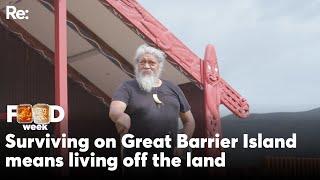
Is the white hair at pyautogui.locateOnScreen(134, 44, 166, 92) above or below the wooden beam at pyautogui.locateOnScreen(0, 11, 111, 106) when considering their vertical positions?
below

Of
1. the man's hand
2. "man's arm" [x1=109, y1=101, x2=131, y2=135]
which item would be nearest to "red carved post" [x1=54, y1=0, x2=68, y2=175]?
"man's arm" [x1=109, y1=101, x2=131, y2=135]

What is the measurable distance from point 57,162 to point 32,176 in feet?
6.77

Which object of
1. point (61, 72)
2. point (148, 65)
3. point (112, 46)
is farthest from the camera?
point (112, 46)

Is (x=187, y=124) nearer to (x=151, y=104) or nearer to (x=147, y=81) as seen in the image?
(x=151, y=104)

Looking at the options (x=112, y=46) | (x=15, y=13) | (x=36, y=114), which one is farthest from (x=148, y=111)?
(x=15, y=13)

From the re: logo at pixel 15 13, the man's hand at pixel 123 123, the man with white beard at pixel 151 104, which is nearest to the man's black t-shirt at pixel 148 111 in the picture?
the man with white beard at pixel 151 104

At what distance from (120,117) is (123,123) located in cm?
8

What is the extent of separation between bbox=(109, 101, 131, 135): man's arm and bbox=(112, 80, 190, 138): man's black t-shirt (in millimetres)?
98

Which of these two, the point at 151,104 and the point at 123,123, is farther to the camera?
the point at 151,104

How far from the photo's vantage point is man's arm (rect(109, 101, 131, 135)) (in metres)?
4.89

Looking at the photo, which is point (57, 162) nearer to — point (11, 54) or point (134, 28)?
point (134, 28)

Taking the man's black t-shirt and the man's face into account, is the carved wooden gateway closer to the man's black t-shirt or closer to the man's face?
the man's face

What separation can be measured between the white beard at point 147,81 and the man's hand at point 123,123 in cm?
56

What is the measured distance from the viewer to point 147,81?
548 centimetres
